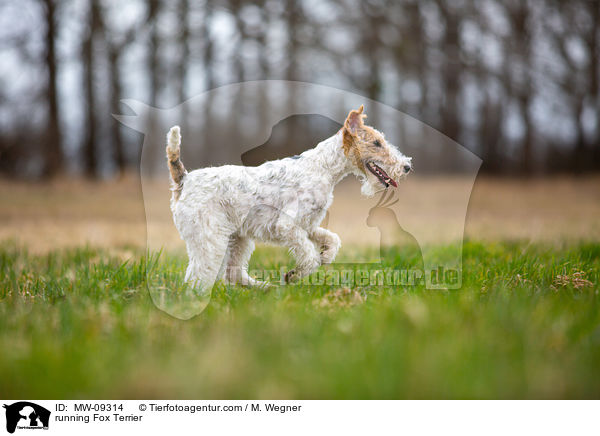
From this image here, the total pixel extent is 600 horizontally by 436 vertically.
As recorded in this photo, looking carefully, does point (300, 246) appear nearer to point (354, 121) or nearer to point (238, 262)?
point (238, 262)

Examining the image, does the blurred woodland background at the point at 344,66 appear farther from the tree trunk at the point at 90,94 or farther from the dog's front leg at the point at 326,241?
the dog's front leg at the point at 326,241

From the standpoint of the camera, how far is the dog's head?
175 inches

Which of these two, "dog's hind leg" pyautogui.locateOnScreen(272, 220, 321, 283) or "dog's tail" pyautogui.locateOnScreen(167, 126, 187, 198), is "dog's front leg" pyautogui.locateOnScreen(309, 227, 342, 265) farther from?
"dog's tail" pyautogui.locateOnScreen(167, 126, 187, 198)

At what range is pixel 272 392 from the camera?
232cm

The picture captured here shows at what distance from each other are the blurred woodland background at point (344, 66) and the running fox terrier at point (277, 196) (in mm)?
9544

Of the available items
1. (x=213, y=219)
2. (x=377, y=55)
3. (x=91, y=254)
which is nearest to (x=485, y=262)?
(x=213, y=219)

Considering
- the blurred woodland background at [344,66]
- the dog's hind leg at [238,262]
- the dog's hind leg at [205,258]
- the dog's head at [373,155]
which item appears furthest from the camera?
the blurred woodland background at [344,66]

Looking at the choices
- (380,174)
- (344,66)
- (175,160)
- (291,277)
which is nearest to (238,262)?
(291,277)

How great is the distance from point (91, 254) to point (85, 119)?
1359cm

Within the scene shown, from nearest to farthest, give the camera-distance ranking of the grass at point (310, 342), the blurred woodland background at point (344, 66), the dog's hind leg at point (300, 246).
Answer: the grass at point (310, 342) → the dog's hind leg at point (300, 246) → the blurred woodland background at point (344, 66)

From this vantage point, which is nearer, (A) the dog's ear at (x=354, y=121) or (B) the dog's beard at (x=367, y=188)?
(A) the dog's ear at (x=354, y=121)

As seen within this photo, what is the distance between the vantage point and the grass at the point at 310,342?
2326 millimetres
